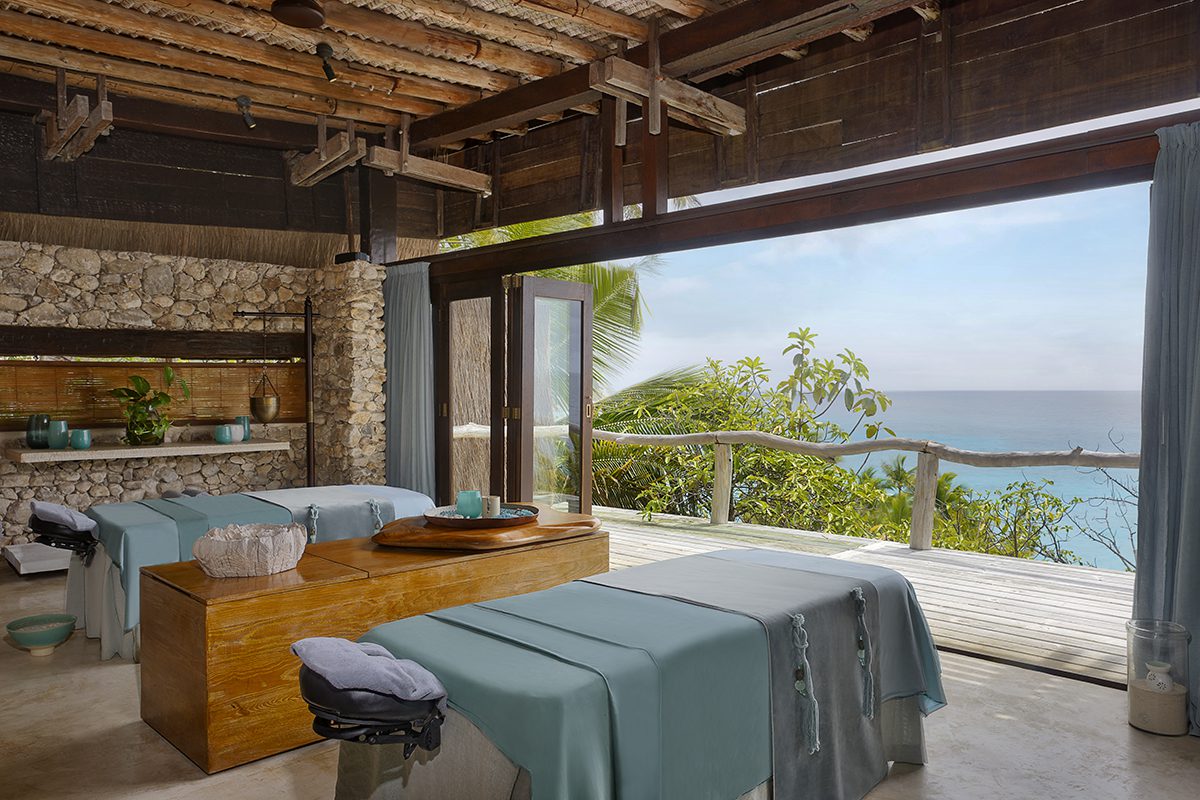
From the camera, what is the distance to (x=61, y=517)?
12.5 feet

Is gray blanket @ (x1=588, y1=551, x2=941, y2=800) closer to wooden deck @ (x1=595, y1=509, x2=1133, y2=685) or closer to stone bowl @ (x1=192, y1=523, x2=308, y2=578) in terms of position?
stone bowl @ (x1=192, y1=523, x2=308, y2=578)

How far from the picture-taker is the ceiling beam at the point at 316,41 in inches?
163

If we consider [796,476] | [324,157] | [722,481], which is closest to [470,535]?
[324,157]

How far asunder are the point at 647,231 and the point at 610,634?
311 centimetres

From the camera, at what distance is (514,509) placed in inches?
158

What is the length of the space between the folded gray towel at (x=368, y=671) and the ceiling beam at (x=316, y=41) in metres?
3.54

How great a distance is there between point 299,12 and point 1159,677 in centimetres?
427

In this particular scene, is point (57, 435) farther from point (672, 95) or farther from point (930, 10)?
point (930, 10)

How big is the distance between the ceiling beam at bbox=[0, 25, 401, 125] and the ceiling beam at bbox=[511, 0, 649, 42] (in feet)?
6.79

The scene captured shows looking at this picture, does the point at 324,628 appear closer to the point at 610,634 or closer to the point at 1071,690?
the point at 610,634

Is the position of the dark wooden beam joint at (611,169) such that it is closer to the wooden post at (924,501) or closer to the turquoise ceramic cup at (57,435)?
the wooden post at (924,501)

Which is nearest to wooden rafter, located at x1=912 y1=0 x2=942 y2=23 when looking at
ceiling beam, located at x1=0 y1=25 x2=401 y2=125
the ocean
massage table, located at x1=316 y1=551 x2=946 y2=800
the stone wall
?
massage table, located at x1=316 y1=551 x2=946 y2=800

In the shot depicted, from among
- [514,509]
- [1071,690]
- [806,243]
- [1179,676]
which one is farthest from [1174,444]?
[806,243]

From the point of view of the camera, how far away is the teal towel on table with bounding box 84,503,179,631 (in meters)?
3.71
